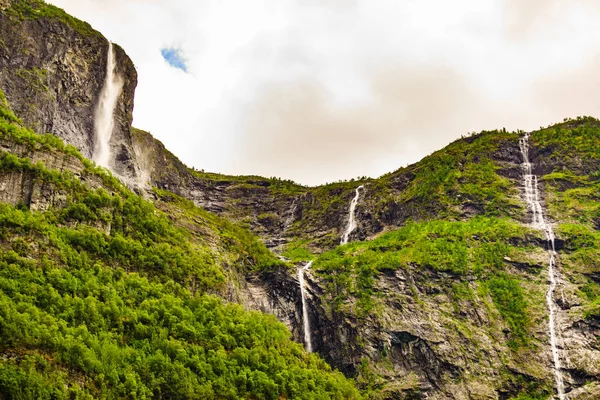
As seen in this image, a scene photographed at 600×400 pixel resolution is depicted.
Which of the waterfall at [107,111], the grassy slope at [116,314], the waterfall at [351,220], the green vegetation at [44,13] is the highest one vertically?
the green vegetation at [44,13]

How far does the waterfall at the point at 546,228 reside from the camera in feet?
186

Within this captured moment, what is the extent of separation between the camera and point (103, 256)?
49.4 m

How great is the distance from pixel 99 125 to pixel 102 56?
970cm

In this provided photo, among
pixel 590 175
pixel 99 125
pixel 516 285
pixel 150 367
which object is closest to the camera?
pixel 150 367

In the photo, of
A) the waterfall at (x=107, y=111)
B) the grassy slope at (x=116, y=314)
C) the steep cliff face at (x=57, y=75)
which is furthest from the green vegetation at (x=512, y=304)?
the waterfall at (x=107, y=111)

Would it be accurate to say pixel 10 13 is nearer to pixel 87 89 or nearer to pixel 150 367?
pixel 87 89

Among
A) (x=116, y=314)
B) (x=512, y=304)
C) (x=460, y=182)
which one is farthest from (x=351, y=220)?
(x=116, y=314)

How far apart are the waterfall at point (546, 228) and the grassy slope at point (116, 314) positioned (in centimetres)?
2041

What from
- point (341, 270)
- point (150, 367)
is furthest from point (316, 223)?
point (150, 367)

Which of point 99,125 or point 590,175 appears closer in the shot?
point 99,125

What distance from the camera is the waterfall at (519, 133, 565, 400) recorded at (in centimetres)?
5655

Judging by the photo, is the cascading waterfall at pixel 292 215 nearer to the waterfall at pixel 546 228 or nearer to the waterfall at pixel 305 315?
the waterfall at pixel 305 315

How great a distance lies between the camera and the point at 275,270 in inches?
2746

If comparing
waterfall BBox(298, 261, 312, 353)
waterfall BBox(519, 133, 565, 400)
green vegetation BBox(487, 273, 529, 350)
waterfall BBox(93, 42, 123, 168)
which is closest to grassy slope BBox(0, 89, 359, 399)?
waterfall BBox(298, 261, 312, 353)
